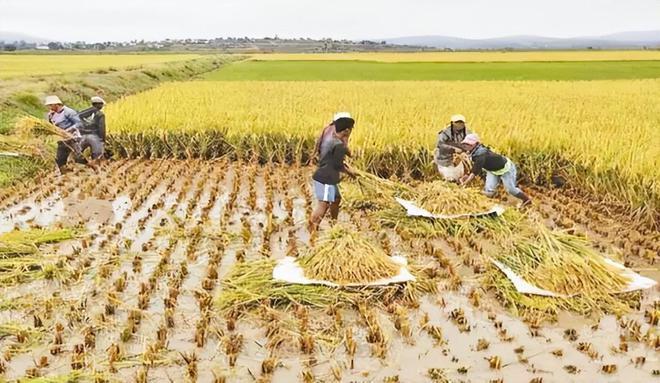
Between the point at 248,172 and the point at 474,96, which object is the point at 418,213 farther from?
the point at 474,96

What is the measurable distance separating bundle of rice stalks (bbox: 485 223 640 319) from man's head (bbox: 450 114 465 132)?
7.54 ft

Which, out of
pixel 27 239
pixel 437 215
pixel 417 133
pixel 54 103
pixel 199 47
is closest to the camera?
pixel 27 239

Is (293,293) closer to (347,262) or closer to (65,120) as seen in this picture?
(347,262)

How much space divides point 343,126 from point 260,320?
195cm

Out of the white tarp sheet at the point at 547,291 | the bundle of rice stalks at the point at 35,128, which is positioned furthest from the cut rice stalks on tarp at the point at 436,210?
the bundle of rice stalks at the point at 35,128

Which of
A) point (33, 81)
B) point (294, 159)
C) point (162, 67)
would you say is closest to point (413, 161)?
point (294, 159)

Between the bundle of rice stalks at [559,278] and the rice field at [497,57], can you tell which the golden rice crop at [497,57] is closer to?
the rice field at [497,57]

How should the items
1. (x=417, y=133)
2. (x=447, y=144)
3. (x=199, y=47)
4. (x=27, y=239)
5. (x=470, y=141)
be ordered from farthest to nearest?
1. (x=199, y=47)
2. (x=417, y=133)
3. (x=447, y=144)
4. (x=470, y=141)
5. (x=27, y=239)

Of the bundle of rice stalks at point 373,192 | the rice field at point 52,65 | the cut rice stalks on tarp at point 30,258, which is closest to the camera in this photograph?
the cut rice stalks on tarp at point 30,258

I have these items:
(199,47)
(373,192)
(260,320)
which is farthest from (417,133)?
(199,47)

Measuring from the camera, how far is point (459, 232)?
5391 mm

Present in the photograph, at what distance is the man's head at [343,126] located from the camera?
5.12m

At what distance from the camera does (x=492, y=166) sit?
634cm

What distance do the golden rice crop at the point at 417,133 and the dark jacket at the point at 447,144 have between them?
2.46 feet
